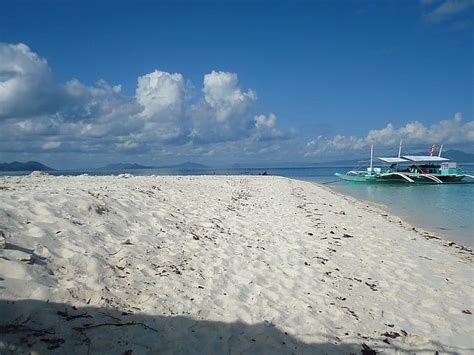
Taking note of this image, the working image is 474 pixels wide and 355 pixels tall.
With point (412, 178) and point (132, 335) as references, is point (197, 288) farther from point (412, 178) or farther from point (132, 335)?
point (412, 178)

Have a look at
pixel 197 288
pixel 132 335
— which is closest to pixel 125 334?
pixel 132 335

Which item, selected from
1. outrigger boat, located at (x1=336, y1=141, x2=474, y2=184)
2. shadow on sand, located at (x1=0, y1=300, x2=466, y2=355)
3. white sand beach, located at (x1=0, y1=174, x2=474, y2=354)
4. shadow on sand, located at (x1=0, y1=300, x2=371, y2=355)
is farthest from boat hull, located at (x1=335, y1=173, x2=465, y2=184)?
shadow on sand, located at (x1=0, y1=300, x2=371, y2=355)

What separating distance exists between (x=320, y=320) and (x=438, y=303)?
3.03 meters

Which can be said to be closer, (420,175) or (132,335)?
(132,335)

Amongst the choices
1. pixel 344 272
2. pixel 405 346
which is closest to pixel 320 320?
pixel 405 346

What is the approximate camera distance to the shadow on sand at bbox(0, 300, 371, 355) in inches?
138

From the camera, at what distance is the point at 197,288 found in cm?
564

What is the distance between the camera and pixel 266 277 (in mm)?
6699

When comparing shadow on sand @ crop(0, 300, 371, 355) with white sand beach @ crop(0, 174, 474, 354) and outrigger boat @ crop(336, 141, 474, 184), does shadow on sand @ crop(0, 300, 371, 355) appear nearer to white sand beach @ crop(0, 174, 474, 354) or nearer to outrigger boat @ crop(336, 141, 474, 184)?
white sand beach @ crop(0, 174, 474, 354)

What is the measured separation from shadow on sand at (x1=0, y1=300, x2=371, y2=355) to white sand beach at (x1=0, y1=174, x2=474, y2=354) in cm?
2

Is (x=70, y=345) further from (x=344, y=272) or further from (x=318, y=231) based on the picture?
(x=318, y=231)

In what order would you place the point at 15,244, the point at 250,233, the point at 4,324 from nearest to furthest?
the point at 4,324, the point at 15,244, the point at 250,233

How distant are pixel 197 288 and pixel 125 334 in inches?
71.3

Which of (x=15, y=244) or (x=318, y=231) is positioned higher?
(x=15, y=244)
